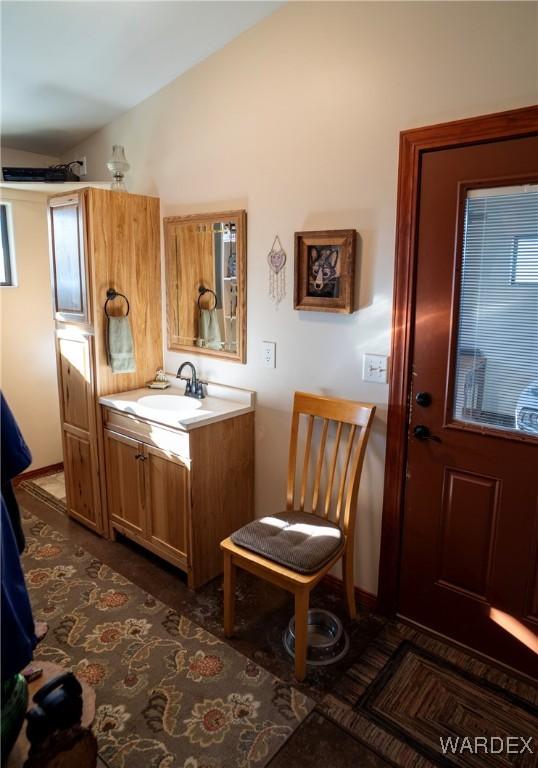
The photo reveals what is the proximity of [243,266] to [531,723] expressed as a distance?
7.42 feet

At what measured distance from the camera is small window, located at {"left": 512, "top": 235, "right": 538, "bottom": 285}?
66.7 inches

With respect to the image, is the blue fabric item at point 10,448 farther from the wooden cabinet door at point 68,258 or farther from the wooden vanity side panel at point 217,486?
the wooden cabinet door at point 68,258

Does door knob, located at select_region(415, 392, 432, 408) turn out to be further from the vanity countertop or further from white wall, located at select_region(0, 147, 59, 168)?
white wall, located at select_region(0, 147, 59, 168)

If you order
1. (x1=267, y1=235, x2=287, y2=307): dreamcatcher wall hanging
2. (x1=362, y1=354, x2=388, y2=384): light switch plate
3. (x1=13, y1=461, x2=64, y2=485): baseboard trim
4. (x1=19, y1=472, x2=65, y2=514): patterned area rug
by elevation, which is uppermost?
(x1=267, y1=235, x2=287, y2=307): dreamcatcher wall hanging

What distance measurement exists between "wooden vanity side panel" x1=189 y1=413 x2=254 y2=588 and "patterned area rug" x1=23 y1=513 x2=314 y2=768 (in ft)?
1.07

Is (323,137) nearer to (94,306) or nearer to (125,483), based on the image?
(94,306)

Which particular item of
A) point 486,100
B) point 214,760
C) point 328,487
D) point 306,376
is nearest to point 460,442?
point 328,487

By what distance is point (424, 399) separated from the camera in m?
2.00

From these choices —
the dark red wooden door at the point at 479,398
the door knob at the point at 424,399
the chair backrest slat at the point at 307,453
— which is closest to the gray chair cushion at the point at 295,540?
the chair backrest slat at the point at 307,453

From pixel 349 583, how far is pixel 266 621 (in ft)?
1.38

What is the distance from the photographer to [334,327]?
2248mm

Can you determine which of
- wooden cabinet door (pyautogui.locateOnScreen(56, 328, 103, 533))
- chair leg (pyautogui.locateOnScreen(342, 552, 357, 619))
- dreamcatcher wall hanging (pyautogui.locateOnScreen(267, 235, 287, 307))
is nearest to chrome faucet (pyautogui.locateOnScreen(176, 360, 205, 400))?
wooden cabinet door (pyautogui.locateOnScreen(56, 328, 103, 533))

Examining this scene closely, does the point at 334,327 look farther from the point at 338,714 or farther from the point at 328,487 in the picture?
the point at 338,714

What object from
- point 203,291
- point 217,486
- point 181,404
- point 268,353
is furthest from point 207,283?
point 217,486
